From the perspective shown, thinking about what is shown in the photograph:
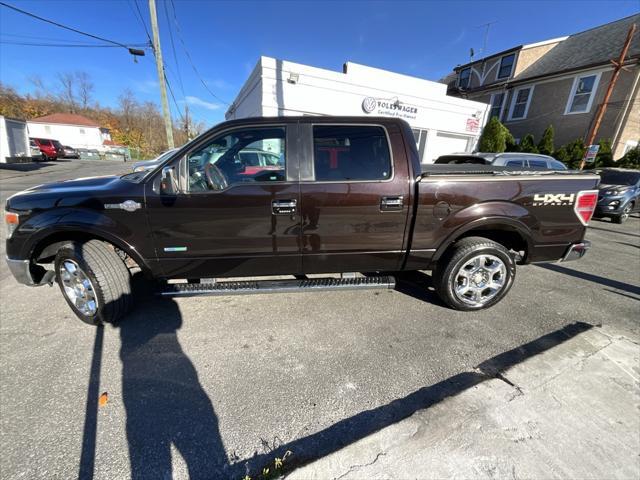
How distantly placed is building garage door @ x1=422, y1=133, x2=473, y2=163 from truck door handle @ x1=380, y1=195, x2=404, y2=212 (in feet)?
43.9

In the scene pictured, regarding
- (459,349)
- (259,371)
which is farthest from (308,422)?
(459,349)

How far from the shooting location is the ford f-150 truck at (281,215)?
8.34 ft

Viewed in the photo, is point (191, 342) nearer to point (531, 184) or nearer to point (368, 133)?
point (368, 133)

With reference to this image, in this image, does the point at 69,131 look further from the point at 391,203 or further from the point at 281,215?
the point at 391,203

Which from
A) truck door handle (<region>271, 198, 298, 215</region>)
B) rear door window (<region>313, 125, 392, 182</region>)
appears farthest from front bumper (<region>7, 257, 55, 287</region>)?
rear door window (<region>313, 125, 392, 182</region>)

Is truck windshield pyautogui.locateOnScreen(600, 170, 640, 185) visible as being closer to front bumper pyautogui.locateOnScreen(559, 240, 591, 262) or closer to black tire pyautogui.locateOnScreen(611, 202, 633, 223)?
black tire pyautogui.locateOnScreen(611, 202, 633, 223)

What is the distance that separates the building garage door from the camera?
14477 mm

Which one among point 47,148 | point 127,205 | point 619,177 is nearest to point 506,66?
point 619,177

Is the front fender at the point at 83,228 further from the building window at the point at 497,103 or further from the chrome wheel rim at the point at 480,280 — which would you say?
the building window at the point at 497,103

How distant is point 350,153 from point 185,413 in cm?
253

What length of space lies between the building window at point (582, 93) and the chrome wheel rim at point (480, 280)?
21482 mm

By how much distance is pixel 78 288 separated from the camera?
2744 millimetres

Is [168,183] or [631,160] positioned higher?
[631,160]

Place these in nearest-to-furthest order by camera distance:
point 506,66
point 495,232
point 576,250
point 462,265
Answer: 1. point 462,265
2. point 576,250
3. point 495,232
4. point 506,66
